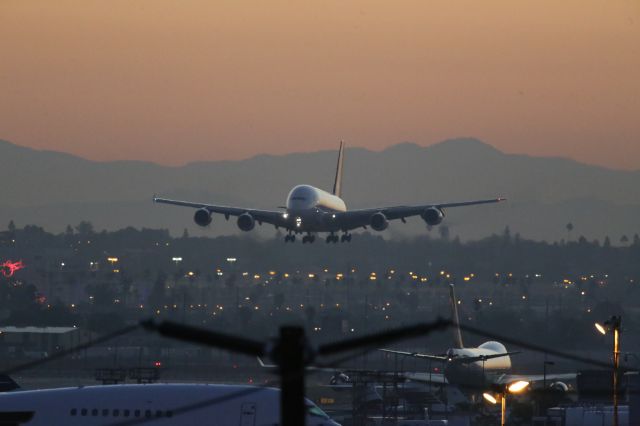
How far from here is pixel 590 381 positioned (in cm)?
4450

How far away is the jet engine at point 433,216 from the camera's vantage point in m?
82.1

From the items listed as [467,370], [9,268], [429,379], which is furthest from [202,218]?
[9,268]

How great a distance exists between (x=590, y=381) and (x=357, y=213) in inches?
1741

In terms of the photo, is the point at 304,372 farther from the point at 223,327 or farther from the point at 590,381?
the point at 223,327

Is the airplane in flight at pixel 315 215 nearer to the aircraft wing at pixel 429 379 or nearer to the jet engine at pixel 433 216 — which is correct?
the jet engine at pixel 433 216

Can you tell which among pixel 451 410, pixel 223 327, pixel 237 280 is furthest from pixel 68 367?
pixel 237 280

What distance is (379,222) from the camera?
83.2 metres

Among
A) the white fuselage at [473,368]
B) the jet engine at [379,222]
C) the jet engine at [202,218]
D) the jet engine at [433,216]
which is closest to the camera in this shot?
the white fuselage at [473,368]

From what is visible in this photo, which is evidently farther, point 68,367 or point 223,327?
point 223,327

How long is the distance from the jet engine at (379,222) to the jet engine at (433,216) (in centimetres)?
240

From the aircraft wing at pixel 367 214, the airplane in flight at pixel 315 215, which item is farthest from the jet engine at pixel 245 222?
the aircraft wing at pixel 367 214

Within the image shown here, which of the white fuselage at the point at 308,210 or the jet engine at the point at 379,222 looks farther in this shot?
the jet engine at the point at 379,222

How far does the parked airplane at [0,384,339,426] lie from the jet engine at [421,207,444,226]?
5290 cm

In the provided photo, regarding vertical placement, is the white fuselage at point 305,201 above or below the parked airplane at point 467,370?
above
